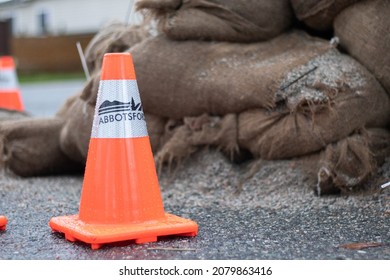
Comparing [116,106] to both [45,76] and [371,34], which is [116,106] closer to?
[371,34]

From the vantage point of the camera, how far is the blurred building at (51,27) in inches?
1088

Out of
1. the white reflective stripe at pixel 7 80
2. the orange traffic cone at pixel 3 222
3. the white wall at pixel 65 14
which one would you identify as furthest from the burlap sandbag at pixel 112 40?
the white wall at pixel 65 14

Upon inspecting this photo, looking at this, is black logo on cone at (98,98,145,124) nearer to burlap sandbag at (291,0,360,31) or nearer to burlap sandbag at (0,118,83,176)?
burlap sandbag at (291,0,360,31)

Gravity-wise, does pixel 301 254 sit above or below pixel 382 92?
below

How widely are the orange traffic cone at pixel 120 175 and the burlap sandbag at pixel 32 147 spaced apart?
6.19 feet

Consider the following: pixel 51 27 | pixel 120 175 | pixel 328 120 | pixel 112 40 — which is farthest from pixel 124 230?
pixel 51 27

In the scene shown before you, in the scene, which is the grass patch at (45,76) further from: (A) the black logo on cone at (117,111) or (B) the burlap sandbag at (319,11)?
(A) the black logo on cone at (117,111)

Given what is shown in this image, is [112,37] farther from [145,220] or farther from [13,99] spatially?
[13,99]

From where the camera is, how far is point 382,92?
173 inches

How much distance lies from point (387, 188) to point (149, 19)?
6.07 ft

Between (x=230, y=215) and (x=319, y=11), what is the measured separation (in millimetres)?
1381

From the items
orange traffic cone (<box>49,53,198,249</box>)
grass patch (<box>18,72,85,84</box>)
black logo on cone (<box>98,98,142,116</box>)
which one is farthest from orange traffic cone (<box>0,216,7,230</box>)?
grass patch (<box>18,72,85,84</box>)

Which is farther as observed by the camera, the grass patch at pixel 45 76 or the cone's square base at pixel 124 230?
the grass patch at pixel 45 76
